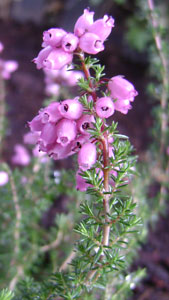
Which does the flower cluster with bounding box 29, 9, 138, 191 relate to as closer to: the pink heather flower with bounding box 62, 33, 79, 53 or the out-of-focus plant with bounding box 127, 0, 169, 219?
the pink heather flower with bounding box 62, 33, 79, 53

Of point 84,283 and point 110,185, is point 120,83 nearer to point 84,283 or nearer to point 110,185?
point 110,185

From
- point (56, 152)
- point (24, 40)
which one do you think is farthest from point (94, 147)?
point (24, 40)

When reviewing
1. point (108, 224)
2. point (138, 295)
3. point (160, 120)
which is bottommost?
point (138, 295)

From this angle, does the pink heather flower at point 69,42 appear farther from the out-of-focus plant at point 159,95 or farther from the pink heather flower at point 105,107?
the out-of-focus plant at point 159,95

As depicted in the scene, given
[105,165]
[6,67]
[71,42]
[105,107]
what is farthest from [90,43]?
[6,67]

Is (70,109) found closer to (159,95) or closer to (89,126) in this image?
(89,126)

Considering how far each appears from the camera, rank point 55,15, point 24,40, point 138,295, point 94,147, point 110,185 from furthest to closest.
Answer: point 55,15, point 24,40, point 138,295, point 110,185, point 94,147

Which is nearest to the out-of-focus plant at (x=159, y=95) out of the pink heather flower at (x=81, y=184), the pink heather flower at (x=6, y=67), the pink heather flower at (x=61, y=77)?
the pink heather flower at (x=61, y=77)
